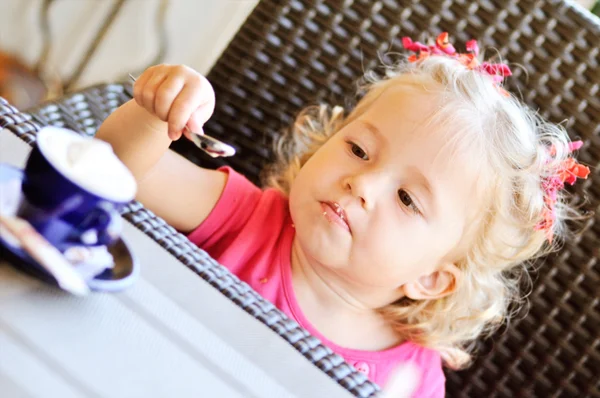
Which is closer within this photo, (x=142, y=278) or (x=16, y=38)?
(x=142, y=278)

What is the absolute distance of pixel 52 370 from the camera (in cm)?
45

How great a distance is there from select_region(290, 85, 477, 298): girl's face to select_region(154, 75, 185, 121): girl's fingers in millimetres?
Result: 284

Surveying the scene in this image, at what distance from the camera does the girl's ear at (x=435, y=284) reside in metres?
1.02


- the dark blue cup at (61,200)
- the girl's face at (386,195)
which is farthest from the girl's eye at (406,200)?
the dark blue cup at (61,200)

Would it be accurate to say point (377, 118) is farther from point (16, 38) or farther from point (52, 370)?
point (16, 38)

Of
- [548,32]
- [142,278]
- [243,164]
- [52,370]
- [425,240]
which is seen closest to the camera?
[52,370]

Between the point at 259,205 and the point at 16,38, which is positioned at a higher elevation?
the point at 259,205

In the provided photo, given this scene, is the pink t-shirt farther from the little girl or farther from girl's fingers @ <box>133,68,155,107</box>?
girl's fingers @ <box>133,68,155,107</box>

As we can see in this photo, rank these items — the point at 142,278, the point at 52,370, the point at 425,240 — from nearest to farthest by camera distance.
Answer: the point at 52,370, the point at 142,278, the point at 425,240

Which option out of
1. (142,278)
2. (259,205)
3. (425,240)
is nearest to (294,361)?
(142,278)

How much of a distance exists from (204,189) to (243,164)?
0.19 meters

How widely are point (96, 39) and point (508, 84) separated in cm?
117

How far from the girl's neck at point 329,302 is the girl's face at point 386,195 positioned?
6cm

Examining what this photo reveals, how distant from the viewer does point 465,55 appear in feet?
3.37
